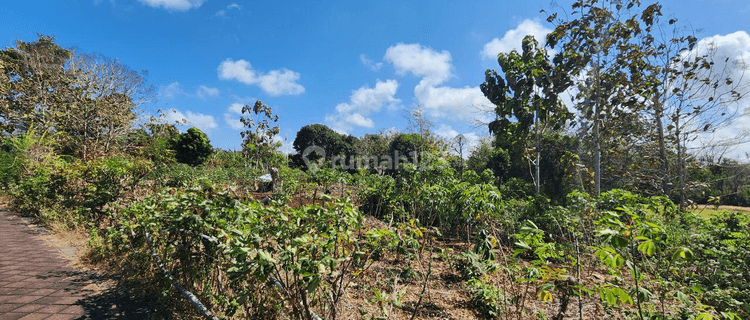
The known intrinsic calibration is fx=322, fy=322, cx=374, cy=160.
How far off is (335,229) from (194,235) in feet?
4.16

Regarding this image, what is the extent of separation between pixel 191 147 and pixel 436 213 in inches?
575

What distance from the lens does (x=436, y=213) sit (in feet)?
15.9

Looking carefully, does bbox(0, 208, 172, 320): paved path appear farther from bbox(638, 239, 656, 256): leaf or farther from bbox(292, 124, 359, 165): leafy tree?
bbox(292, 124, 359, 165): leafy tree

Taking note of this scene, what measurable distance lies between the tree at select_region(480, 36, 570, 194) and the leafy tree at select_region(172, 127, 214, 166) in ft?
45.8

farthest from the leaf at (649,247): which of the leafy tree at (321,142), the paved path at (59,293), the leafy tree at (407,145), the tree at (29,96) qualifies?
the leafy tree at (321,142)

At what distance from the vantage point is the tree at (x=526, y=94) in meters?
6.94

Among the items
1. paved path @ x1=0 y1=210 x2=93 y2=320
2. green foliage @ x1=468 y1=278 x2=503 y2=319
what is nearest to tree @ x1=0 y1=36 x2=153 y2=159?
paved path @ x1=0 y1=210 x2=93 y2=320

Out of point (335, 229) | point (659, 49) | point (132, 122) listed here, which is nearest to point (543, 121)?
point (659, 49)

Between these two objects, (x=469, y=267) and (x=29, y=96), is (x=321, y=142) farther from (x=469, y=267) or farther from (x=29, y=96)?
(x=469, y=267)

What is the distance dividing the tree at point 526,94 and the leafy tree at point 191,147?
13956mm

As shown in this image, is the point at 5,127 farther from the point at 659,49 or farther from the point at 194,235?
the point at 659,49

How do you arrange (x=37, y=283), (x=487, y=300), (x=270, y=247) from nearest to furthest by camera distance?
(x=270, y=247)
(x=487, y=300)
(x=37, y=283)

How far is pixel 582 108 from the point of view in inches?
277

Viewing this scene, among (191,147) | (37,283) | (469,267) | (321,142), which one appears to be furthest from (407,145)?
(37,283)
